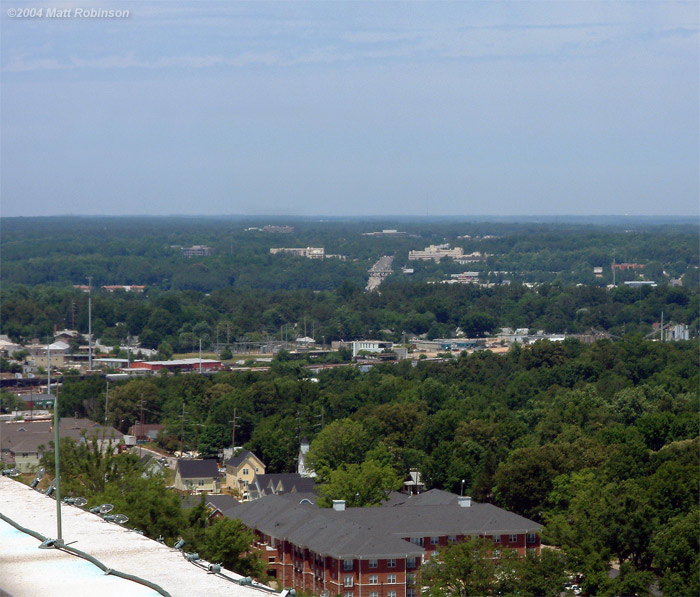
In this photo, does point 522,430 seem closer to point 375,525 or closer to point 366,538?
point 375,525

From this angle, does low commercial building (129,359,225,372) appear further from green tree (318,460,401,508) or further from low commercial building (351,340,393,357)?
green tree (318,460,401,508)

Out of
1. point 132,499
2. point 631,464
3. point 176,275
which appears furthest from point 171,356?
point 176,275

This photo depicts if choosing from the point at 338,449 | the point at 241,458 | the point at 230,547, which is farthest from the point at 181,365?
the point at 230,547

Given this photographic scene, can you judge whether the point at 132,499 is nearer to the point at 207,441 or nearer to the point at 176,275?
the point at 207,441

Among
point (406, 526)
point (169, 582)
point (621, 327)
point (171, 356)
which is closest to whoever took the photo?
point (169, 582)

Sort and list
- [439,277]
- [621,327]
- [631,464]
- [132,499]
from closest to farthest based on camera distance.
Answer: [132,499] → [631,464] → [621,327] → [439,277]

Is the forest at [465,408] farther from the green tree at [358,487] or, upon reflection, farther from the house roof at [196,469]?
the house roof at [196,469]

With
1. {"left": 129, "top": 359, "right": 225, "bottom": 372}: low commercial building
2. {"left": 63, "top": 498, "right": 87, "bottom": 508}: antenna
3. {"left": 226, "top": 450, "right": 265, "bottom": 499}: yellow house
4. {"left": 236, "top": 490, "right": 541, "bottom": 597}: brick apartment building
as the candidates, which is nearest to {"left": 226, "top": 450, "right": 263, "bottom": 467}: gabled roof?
{"left": 226, "top": 450, "right": 265, "bottom": 499}: yellow house
